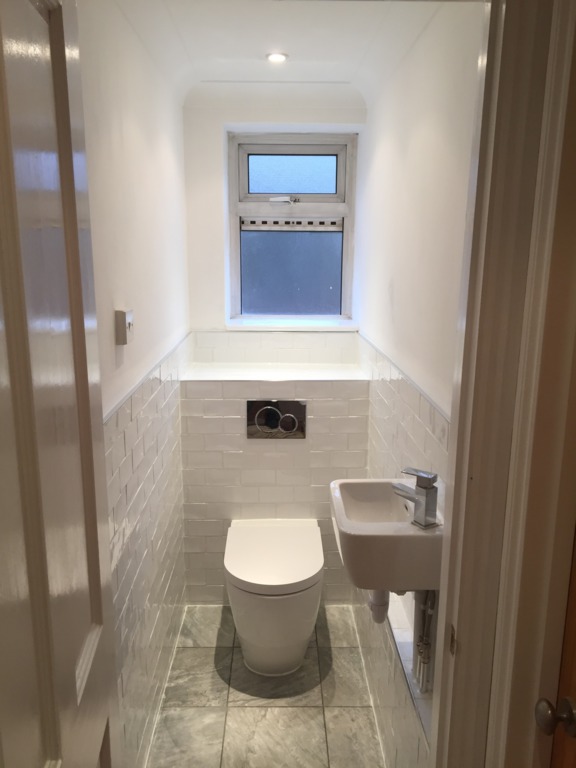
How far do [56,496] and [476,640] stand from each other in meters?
0.78

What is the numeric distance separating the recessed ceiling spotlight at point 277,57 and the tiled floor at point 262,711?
250 centimetres

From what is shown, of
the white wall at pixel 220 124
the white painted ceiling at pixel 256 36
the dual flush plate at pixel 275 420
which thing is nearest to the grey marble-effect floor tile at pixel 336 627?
the dual flush plate at pixel 275 420

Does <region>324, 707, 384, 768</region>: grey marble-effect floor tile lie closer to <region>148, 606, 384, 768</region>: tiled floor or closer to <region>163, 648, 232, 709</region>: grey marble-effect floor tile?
<region>148, 606, 384, 768</region>: tiled floor

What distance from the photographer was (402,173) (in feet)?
6.35

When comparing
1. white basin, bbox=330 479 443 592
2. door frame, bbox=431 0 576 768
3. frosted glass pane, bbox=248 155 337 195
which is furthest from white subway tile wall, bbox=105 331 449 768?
frosted glass pane, bbox=248 155 337 195

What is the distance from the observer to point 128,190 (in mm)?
1670

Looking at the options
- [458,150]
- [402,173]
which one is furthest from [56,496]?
[402,173]

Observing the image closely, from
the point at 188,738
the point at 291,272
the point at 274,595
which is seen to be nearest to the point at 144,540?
the point at 274,595

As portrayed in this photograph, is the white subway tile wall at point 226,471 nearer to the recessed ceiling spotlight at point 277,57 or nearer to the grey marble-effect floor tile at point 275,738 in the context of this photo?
the grey marble-effect floor tile at point 275,738

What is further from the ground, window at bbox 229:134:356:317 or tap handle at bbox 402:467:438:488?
window at bbox 229:134:356:317

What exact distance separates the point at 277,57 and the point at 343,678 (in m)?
2.56

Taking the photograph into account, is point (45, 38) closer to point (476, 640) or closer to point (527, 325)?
point (527, 325)

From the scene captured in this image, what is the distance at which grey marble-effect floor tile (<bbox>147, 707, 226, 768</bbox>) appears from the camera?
1862mm

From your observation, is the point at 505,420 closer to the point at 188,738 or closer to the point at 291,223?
the point at 188,738
